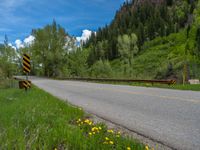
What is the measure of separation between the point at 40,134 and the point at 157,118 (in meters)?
3.38

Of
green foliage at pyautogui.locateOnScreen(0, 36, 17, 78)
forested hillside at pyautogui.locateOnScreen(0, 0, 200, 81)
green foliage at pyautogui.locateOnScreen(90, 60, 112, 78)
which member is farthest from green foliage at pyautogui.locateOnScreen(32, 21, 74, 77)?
green foliage at pyautogui.locateOnScreen(90, 60, 112, 78)

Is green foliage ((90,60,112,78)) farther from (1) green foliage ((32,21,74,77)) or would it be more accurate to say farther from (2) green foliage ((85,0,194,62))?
(2) green foliage ((85,0,194,62))

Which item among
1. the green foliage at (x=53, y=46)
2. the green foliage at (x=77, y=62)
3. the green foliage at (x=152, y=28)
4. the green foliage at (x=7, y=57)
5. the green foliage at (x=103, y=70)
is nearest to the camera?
the green foliage at (x=103, y=70)

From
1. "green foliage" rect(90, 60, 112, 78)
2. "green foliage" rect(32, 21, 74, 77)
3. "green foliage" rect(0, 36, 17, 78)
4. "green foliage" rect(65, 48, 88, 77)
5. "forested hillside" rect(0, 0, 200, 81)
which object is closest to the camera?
"forested hillside" rect(0, 0, 200, 81)

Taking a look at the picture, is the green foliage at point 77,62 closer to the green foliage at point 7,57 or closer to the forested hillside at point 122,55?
the forested hillside at point 122,55

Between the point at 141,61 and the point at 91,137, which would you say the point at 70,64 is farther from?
the point at 91,137

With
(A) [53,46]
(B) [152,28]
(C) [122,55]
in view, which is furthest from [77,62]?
(B) [152,28]

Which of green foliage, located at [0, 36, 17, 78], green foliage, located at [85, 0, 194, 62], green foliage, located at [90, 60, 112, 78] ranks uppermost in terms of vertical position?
green foliage, located at [85, 0, 194, 62]

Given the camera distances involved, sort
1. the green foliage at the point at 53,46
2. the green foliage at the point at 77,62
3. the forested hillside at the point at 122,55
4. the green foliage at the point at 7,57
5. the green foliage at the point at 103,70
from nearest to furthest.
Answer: the forested hillside at the point at 122,55 → the green foliage at the point at 103,70 → the green foliage at the point at 7,57 → the green foliage at the point at 77,62 → the green foliage at the point at 53,46

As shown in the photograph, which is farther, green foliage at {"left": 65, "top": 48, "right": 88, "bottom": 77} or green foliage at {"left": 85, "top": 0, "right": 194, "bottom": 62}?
green foliage at {"left": 85, "top": 0, "right": 194, "bottom": 62}

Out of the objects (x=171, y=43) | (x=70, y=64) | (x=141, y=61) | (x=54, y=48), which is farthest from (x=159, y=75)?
(x=171, y=43)

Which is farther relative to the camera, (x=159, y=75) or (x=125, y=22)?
(x=125, y=22)

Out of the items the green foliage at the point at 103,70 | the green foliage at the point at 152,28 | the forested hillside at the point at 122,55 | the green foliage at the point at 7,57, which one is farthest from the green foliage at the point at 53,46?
the green foliage at the point at 152,28

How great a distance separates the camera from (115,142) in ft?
12.6
